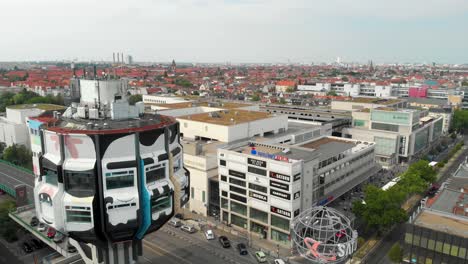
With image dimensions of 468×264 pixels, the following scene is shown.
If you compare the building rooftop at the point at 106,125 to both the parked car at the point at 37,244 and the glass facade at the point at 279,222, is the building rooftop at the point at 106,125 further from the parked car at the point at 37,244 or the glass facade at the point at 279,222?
the parked car at the point at 37,244

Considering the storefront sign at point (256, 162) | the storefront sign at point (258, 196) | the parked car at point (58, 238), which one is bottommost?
the parked car at point (58, 238)

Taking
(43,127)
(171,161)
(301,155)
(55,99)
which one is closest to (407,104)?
(301,155)

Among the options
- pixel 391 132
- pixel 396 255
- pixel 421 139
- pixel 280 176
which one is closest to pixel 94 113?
pixel 280 176

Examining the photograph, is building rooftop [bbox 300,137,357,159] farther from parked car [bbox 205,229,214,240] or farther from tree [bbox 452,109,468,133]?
tree [bbox 452,109,468,133]

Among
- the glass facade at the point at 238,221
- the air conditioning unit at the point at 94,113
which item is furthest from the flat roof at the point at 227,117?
the air conditioning unit at the point at 94,113

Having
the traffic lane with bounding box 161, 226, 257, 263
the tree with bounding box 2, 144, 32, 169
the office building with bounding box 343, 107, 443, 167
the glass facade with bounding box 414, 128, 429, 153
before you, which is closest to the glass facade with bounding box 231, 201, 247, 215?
the traffic lane with bounding box 161, 226, 257, 263

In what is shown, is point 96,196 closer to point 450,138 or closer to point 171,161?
point 171,161
